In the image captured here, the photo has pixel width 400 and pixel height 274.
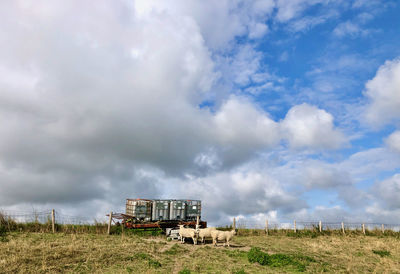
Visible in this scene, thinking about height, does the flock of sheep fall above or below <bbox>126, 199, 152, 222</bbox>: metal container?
below

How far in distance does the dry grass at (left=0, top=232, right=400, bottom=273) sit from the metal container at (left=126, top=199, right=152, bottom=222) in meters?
5.09

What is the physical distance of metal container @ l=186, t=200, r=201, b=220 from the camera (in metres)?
36.0

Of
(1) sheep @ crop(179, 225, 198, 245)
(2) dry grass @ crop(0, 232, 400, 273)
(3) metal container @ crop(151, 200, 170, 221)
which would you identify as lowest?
(2) dry grass @ crop(0, 232, 400, 273)

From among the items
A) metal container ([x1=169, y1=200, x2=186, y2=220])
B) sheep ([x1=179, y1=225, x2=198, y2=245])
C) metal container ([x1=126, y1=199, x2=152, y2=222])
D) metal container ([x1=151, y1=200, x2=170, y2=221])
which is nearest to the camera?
sheep ([x1=179, y1=225, x2=198, y2=245])

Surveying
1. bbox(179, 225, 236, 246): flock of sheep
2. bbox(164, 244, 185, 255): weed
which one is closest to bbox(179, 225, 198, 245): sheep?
bbox(179, 225, 236, 246): flock of sheep

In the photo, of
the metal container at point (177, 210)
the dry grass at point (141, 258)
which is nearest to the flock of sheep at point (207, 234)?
the dry grass at point (141, 258)

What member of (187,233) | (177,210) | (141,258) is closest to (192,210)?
(177,210)

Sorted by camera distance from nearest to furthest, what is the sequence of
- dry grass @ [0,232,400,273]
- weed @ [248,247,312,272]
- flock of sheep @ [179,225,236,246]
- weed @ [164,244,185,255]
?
dry grass @ [0,232,400,273]
weed @ [248,247,312,272]
weed @ [164,244,185,255]
flock of sheep @ [179,225,236,246]

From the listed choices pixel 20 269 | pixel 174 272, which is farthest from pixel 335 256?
pixel 20 269

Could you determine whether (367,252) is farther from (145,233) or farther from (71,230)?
(71,230)

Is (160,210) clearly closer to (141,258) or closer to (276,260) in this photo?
(141,258)

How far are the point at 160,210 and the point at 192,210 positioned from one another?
437cm

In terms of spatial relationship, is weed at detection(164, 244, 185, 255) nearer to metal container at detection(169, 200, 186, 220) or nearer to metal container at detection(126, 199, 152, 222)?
metal container at detection(126, 199, 152, 222)

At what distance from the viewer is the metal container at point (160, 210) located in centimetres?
3375
